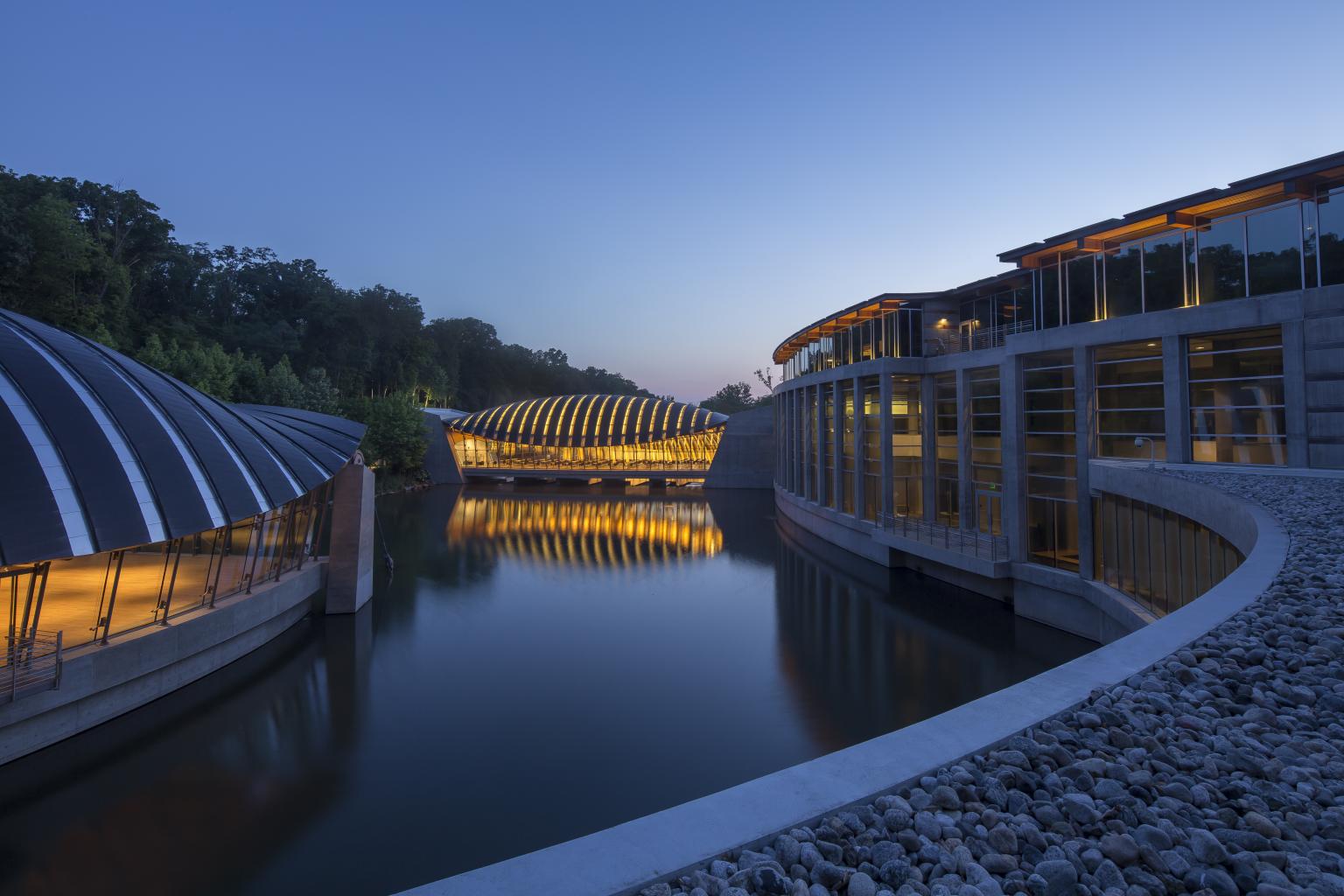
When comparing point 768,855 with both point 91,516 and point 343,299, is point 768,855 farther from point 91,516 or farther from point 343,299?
point 343,299

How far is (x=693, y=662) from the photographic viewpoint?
1759cm

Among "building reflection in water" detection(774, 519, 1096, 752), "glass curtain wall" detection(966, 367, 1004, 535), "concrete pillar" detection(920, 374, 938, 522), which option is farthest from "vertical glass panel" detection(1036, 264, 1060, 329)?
"building reflection in water" detection(774, 519, 1096, 752)

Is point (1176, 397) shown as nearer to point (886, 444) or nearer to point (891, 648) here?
point (891, 648)

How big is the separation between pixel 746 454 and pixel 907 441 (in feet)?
113

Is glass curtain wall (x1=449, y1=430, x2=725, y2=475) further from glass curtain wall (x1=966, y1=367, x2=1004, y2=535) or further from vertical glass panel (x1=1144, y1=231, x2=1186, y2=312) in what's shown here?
vertical glass panel (x1=1144, y1=231, x2=1186, y2=312)

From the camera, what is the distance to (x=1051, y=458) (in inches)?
806

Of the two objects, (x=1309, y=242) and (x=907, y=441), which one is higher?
(x=1309, y=242)

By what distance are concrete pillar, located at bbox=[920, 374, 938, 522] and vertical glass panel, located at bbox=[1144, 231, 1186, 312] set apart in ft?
29.8

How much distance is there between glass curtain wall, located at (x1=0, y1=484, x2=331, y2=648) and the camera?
484 inches

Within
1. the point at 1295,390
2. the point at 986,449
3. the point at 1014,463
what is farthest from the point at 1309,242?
the point at 986,449

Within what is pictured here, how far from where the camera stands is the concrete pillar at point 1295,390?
15.7 m

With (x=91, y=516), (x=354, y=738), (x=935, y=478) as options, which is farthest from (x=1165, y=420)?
(x=91, y=516)

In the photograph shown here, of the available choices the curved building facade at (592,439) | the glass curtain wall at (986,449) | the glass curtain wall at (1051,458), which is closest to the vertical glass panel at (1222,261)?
the glass curtain wall at (1051,458)

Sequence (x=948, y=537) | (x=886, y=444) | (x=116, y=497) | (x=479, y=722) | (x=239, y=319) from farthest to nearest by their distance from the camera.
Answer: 1. (x=239, y=319)
2. (x=886, y=444)
3. (x=948, y=537)
4. (x=479, y=722)
5. (x=116, y=497)
